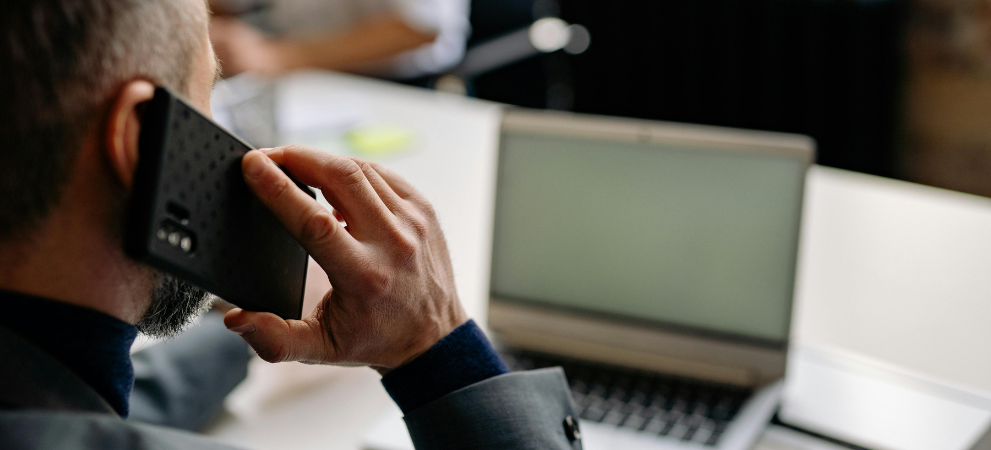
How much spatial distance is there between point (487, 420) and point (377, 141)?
1.05 m

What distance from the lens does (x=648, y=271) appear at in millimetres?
893

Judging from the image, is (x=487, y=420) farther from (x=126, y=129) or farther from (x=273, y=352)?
(x=126, y=129)

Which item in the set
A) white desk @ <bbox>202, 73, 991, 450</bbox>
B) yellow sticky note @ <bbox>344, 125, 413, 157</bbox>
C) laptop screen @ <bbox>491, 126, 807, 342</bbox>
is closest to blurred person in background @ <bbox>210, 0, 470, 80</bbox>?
yellow sticky note @ <bbox>344, 125, 413, 157</bbox>

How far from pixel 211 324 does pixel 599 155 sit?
0.46m

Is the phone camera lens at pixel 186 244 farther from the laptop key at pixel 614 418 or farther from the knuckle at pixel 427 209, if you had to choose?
the laptop key at pixel 614 418

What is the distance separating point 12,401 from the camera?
0.44 m

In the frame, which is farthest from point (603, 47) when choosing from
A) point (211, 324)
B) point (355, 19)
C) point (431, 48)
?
point (211, 324)

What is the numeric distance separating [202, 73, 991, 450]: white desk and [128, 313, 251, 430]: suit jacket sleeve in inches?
1.4

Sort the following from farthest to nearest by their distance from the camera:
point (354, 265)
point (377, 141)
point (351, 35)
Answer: point (351, 35)
point (377, 141)
point (354, 265)

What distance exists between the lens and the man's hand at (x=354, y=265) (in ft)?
1.66

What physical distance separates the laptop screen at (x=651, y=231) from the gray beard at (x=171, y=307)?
0.45m

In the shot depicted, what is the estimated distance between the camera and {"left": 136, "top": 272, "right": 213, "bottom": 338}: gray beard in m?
0.52

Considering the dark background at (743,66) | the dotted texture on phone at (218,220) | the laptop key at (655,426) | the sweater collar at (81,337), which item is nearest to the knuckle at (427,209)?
the dotted texture on phone at (218,220)

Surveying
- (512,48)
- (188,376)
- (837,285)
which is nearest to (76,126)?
(188,376)
